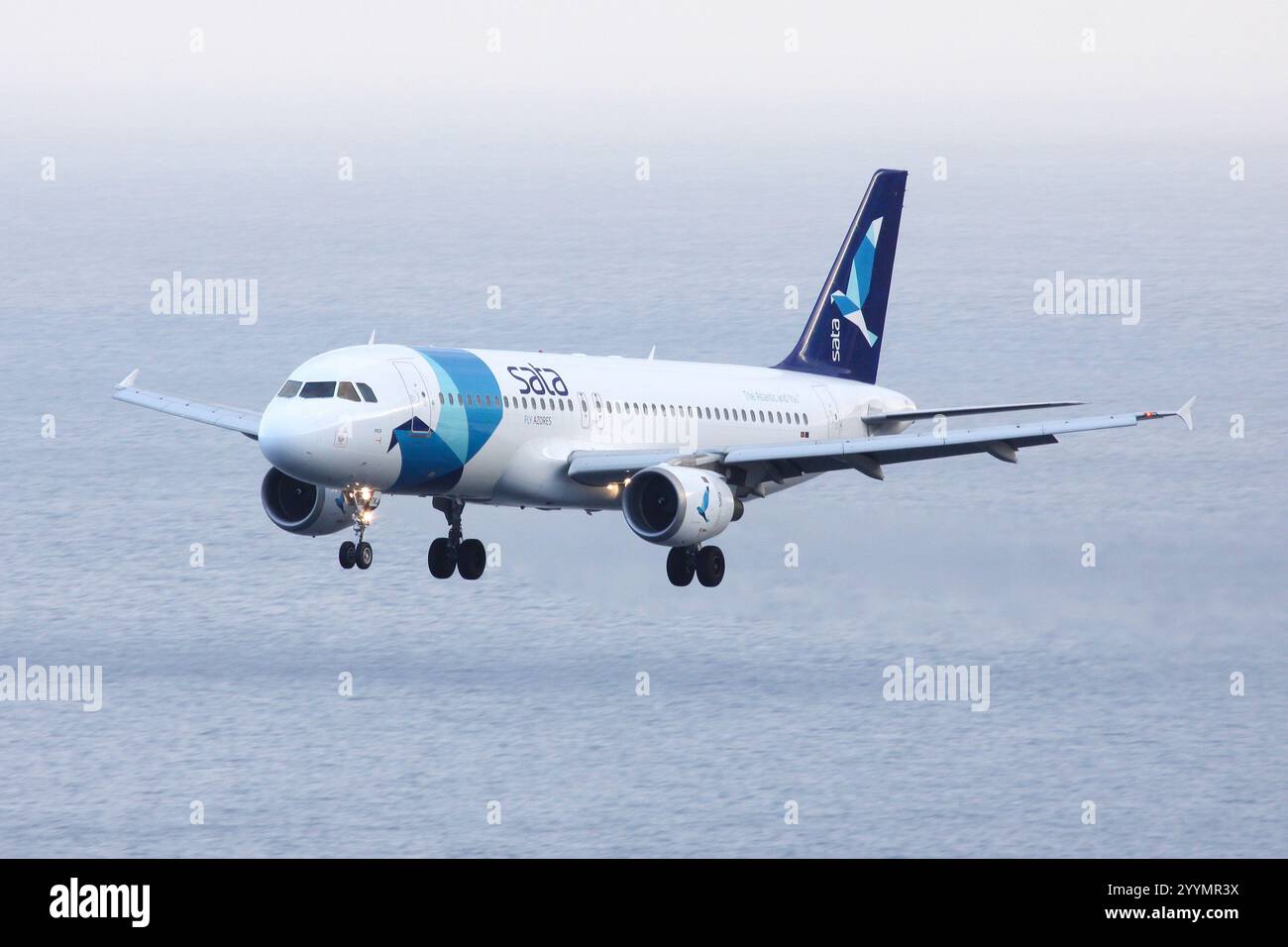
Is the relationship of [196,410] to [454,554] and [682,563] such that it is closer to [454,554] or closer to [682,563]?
[454,554]

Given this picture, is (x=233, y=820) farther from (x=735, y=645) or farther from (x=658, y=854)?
(x=735, y=645)

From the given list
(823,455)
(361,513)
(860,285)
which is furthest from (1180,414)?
(860,285)

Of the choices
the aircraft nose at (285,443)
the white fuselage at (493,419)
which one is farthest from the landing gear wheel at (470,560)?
the aircraft nose at (285,443)

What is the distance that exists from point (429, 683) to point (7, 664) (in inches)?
1148

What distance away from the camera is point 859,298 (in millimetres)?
79688

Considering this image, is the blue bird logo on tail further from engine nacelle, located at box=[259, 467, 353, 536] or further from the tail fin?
engine nacelle, located at box=[259, 467, 353, 536]

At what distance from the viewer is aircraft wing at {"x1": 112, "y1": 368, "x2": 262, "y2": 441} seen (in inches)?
2586

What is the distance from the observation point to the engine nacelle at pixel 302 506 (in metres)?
63.8

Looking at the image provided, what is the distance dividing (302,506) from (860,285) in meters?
25.1

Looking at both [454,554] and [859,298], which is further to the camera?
[859,298]

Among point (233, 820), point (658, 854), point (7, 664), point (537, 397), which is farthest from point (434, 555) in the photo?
point (7, 664)

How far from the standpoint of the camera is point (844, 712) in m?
130

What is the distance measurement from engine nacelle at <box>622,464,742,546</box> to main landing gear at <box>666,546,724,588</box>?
6.05 feet
